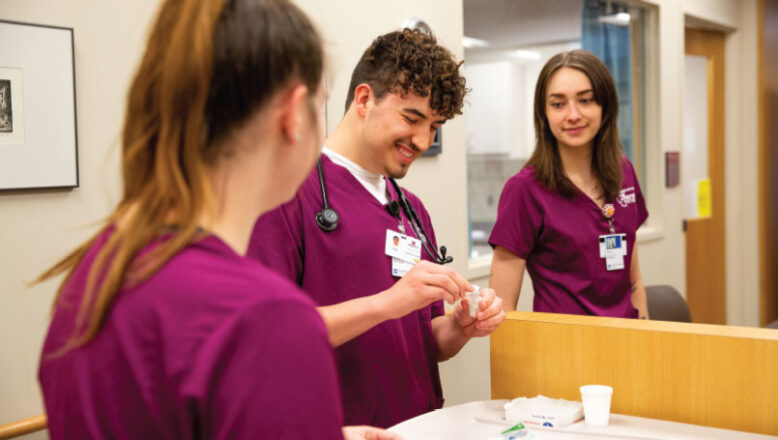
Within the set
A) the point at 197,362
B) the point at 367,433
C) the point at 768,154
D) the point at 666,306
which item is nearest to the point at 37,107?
the point at 367,433

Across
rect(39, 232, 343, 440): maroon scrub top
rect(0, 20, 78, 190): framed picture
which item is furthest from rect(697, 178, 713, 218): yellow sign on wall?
rect(39, 232, 343, 440): maroon scrub top

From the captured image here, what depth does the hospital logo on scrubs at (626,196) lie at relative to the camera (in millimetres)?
2282

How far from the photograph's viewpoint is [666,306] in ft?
9.62

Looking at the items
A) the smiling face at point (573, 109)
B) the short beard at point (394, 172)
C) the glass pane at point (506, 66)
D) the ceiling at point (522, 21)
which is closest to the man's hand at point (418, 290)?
the short beard at point (394, 172)

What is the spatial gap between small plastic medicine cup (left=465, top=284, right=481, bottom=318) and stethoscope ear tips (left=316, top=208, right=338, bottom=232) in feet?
1.04

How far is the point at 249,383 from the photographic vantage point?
0.59m

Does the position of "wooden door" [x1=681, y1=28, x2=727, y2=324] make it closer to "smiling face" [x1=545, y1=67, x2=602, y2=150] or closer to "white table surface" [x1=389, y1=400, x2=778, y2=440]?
"smiling face" [x1=545, y1=67, x2=602, y2=150]

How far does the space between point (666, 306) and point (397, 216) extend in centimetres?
169

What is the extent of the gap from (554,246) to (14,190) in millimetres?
1434

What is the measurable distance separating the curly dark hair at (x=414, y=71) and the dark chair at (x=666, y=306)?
64.4 inches

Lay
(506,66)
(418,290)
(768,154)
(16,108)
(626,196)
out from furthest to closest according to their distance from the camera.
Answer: (768,154) → (506,66) → (626,196) → (16,108) → (418,290)

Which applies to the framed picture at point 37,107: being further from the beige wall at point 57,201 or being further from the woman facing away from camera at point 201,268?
the woman facing away from camera at point 201,268

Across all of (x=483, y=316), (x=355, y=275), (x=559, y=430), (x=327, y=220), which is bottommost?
(x=559, y=430)

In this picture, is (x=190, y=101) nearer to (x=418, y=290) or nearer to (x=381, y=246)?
(x=418, y=290)
